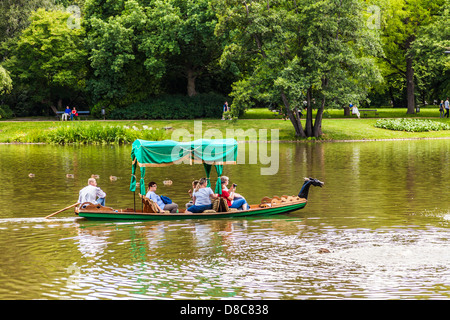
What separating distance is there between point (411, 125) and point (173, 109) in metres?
25.3

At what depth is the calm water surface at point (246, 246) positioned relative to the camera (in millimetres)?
13086

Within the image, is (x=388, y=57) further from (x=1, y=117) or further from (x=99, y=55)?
(x=1, y=117)

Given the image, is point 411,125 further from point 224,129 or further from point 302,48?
point 224,129

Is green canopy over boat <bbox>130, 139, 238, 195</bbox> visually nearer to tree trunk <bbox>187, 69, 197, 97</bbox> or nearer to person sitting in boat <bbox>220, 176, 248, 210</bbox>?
person sitting in boat <bbox>220, 176, 248, 210</bbox>

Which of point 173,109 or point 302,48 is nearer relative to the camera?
point 302,48

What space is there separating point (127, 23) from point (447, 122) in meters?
34.4

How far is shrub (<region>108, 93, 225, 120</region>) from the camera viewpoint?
68.1 m

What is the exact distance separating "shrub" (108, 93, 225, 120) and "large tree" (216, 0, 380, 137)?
15478 mm

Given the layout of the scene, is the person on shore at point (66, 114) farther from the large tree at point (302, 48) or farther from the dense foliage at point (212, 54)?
the large tree at point (302, 48)

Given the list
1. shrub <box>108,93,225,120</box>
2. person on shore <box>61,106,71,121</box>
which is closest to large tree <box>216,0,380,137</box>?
shrub <box>108,93,225,120</box>

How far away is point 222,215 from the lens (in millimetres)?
21234

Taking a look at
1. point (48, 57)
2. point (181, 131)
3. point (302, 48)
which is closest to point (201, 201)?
point (302, 48)

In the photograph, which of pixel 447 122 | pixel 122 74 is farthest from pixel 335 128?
pixel 122 74

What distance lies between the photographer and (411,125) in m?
58.8
